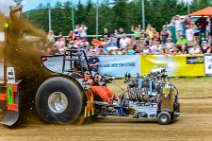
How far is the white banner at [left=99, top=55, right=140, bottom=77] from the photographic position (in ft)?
50.0

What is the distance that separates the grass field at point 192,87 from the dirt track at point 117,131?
3489 mm

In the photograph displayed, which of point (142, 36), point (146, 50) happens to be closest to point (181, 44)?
point (146, 50)

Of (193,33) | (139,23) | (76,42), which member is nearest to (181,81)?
(193,33)

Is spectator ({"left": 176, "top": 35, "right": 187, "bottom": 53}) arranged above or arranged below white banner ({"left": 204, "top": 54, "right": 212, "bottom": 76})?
above

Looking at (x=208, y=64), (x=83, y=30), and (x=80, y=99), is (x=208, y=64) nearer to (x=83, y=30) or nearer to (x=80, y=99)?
(x=83, y=30)

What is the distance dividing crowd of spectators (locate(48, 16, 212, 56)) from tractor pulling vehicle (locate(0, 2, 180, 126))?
752 cm

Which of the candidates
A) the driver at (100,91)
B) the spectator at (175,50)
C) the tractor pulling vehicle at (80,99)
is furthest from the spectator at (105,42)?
the tractor pulling vehicle at (80,99)

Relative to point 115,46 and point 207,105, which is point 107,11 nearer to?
point 115,46

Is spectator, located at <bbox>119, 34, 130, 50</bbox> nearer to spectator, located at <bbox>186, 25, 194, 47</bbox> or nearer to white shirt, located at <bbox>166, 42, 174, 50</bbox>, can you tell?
white shirt, located at <bbox>166, 42, 174, 50</bbox>

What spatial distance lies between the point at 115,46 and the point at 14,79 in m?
9.10

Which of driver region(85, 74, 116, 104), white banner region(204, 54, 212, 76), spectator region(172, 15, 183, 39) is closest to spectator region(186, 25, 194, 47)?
spectator region(172, 15, 183, 39)

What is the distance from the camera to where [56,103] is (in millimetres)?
7875

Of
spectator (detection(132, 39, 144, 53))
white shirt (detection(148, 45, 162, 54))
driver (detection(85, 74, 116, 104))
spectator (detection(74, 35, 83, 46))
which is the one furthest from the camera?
spectator (detection(74, 35, 83, 46))

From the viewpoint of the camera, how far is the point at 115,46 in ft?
54.6
